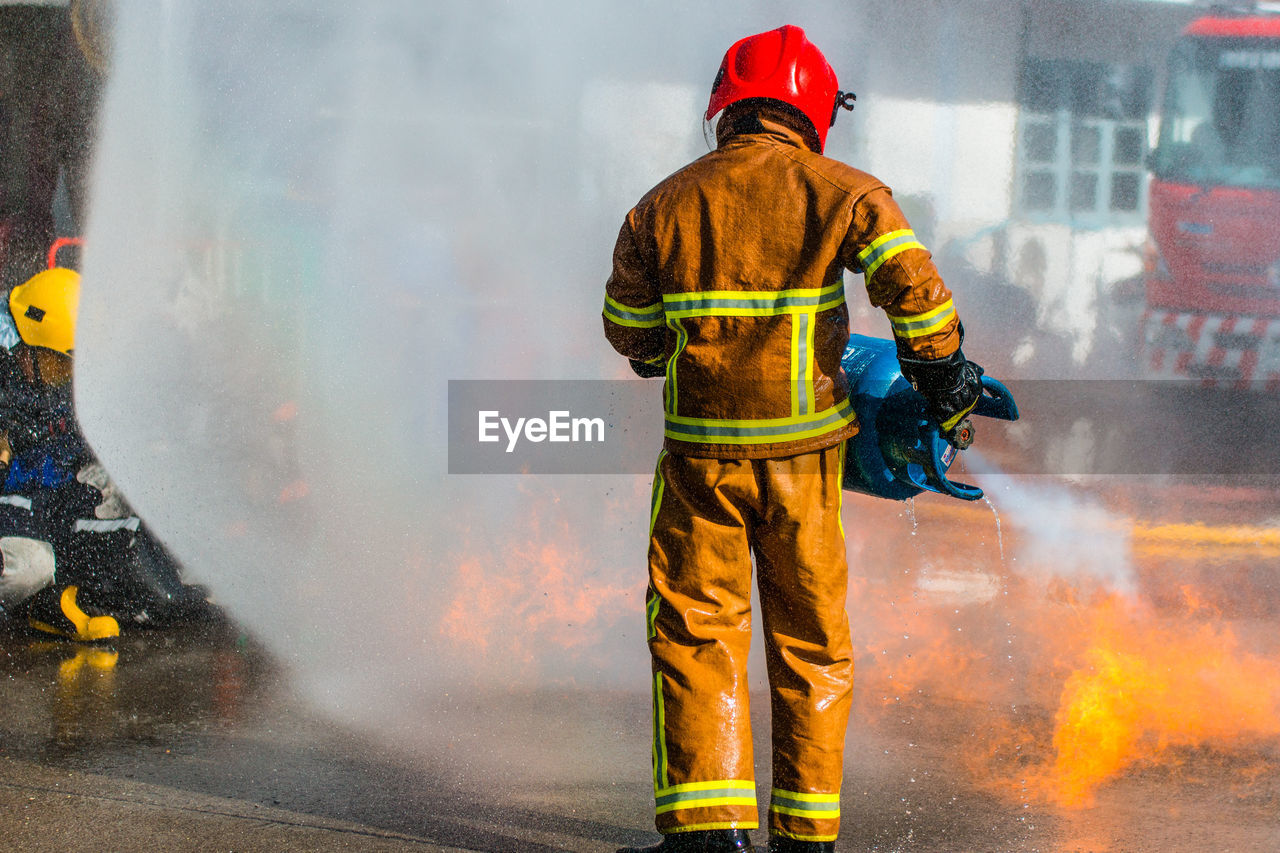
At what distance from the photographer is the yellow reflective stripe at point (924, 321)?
6.52 feet

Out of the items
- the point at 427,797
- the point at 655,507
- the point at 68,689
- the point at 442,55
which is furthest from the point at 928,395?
the point at 442,55

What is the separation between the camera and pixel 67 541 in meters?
4.11

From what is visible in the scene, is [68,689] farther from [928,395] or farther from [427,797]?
[928,395]

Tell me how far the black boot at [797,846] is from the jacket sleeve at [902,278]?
2.90 ft

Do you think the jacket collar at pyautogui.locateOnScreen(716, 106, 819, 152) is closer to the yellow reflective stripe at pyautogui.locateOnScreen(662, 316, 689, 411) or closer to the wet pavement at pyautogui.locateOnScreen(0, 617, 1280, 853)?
the yellow reflective stripe at pyautogui.locateOnScreen(662, 316, 689, 411)

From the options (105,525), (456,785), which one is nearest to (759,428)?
(456,785)

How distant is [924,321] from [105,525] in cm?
323

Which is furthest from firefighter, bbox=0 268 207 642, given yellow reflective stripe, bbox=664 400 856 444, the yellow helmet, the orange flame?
the orange flame

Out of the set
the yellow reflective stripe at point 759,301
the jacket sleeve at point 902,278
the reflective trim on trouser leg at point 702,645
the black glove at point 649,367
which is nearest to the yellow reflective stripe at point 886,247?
the jacket sleeve at point 902,278

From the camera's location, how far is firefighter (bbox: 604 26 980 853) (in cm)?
207

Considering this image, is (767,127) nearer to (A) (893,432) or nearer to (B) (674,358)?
(B) (674,358)

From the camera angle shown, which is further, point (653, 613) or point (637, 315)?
point (637, 315)

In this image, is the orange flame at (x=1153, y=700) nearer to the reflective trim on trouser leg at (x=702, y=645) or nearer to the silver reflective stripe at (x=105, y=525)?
the reflective trim on trouser leg at (x=702, y=645)

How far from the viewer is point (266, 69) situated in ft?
15.1
